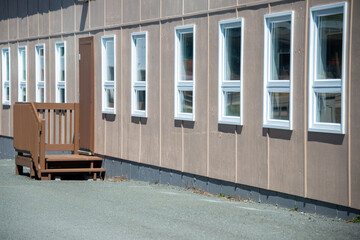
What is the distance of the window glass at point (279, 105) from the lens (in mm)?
10961

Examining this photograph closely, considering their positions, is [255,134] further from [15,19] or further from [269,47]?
[15,19]

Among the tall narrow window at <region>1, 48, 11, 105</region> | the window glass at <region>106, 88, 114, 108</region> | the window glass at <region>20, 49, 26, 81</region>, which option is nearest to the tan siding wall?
the window glass at <region>106, 88, 114, 108</region>

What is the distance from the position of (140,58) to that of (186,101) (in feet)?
7.13

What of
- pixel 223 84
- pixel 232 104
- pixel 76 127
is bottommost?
pixel 76 127

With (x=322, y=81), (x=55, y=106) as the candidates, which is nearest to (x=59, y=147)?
(x=55, y=106)

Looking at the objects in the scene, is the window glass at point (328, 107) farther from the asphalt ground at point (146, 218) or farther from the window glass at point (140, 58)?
the window glass at point (140, 58)

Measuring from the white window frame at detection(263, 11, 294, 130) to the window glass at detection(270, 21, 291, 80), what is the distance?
0.18ft

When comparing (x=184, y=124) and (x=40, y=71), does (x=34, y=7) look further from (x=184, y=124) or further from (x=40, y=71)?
(x=184, y=124)

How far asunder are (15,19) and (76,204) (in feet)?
43.6

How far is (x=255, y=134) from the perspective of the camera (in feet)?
38.1

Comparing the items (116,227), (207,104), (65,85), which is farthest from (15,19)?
(116,227)

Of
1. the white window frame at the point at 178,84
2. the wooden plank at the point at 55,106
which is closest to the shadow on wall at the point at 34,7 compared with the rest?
the wooden plank at the point at 55,106

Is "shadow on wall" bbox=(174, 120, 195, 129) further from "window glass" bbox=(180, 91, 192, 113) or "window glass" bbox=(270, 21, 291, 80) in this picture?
"window glass" bbox=(270, 21, 291, 80)

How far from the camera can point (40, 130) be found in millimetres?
15711
